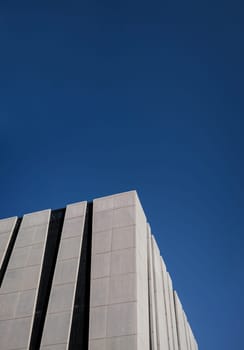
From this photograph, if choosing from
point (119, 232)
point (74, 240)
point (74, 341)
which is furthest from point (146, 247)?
point (74, 341)

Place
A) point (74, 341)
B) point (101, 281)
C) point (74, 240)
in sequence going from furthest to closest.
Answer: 1. point (74, 240)
2. point (101, 281)
3. point (74, 341)

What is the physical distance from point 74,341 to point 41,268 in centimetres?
719

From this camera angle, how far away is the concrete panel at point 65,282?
899 inches

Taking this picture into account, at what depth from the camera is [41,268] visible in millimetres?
27781

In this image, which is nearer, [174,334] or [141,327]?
[141,327]

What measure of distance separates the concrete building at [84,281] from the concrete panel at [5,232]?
0.31 feet

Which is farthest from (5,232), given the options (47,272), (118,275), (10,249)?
(118,275)

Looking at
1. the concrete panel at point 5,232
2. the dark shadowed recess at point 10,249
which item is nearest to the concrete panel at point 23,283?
the dark shadowed recess at point 10,249

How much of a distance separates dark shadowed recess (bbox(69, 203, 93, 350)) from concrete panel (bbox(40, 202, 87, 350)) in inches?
11.5

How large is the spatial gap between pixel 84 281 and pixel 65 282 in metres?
1.50

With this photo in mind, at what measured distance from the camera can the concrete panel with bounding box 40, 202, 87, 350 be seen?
74.9ft

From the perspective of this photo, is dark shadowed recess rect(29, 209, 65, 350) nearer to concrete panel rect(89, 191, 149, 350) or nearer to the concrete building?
the concrete building

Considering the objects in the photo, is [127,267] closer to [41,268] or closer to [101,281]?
[101,281]

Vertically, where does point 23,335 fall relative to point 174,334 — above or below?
below
